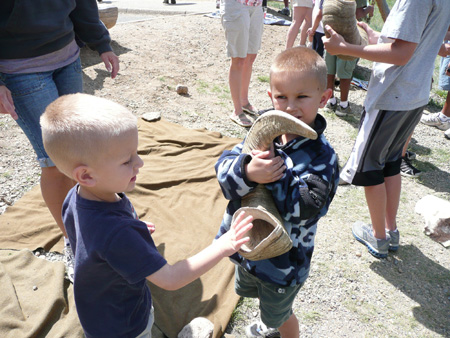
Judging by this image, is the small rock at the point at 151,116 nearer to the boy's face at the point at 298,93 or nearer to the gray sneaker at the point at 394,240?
the gray sneaker at the point at 394,240

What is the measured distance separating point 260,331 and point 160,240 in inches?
51.9

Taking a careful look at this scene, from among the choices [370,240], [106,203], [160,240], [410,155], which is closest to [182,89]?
[160,240]

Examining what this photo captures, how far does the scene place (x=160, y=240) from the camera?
11.2 feet

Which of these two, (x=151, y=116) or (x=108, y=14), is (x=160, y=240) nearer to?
(x=151, y=116)

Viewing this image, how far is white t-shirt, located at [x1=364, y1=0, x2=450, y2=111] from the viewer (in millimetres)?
2365

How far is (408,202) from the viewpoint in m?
4.16

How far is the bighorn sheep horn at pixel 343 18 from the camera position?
8.46 feet

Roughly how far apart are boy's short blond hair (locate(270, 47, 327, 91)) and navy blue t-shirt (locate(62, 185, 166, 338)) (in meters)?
0.98

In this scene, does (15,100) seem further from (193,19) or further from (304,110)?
(193,19)

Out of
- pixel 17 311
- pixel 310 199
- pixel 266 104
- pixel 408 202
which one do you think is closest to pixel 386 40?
pixel 310 199

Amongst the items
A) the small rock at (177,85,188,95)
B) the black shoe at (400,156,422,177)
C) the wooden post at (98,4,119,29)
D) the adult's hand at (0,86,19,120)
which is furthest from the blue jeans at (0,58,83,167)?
the wooden post at (98,4,119,29)

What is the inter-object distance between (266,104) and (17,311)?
4.98 metres

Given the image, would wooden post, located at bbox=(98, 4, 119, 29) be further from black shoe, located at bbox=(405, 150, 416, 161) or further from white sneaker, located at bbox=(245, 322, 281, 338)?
white sneaker, located at bbox=(245, 322, 281, 338)

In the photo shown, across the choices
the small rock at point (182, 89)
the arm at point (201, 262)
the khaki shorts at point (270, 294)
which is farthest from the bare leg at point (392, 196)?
the small rock at point (182, 89)
